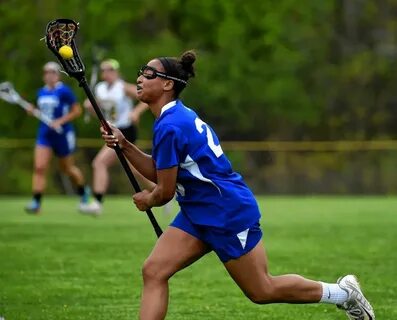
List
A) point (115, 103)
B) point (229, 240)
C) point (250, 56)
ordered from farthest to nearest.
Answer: point (250, 56) → point (115, 103) → point (229, 240)

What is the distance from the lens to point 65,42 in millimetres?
7652

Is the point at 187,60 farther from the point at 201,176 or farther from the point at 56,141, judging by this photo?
the point at 56,141

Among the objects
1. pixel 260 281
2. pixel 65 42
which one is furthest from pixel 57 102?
pixel 260 281

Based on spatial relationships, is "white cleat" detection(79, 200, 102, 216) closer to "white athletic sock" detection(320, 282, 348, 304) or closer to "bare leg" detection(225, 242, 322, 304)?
"white athletic sock" detection(320, 282, 348, 304)

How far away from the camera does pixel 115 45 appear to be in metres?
35.8

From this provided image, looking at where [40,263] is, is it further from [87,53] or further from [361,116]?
[361,116]

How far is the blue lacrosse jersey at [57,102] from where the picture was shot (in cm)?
1861

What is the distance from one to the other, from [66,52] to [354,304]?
2.34 meters

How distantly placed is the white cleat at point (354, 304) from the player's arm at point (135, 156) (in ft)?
4.56

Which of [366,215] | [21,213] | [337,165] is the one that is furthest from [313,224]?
[337,165]

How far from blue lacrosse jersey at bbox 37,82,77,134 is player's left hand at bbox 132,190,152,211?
1148cm

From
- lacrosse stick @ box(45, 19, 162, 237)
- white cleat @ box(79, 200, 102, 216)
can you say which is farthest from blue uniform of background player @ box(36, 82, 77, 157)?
lacrosse stick @ box(45, 19, 162, 237)

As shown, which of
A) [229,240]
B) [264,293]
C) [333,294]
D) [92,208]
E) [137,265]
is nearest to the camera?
[229,240]

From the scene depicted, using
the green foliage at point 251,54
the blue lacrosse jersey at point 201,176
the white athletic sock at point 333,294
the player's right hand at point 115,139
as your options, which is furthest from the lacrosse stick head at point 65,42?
the green foliage at point 251,54
